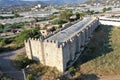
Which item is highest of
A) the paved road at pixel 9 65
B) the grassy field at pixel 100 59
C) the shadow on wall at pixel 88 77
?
the grassy field at pixel 100 59

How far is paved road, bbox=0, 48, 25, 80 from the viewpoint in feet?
90.5

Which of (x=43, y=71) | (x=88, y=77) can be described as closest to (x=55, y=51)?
(x=43, y=71)

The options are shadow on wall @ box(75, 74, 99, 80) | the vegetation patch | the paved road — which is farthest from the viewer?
the paved road

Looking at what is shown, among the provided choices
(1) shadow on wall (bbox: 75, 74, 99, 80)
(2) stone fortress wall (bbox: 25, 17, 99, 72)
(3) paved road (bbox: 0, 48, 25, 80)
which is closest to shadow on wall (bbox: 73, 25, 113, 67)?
(2) stone fortress wall (bbox: 25, 17, 99, 72)

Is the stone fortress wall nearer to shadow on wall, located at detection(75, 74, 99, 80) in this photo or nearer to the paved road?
shadow on wall, located at detection(75, 74, 99, 80)

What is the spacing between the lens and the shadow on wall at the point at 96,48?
31633 mm

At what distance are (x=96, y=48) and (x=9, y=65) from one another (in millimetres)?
18006

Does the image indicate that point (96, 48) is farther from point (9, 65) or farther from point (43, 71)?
point (9, 65)

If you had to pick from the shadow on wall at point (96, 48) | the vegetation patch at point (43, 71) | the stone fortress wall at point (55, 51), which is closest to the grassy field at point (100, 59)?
the shadow on wall at point (96, 48)

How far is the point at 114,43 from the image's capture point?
39.8 metres

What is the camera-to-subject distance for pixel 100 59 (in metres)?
31.1

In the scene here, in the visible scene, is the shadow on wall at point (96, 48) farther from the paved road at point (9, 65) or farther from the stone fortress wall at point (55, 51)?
the paved road at point (9, 65)

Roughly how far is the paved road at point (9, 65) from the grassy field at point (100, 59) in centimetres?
950

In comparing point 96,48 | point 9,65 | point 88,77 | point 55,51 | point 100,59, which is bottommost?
point 88,77
